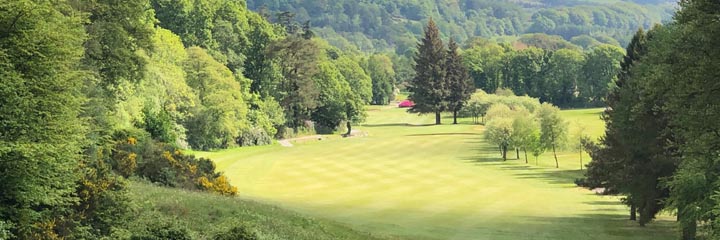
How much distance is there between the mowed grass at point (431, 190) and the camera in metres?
30.9

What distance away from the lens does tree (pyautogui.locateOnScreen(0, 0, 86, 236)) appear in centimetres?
1706

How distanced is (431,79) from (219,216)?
96.8 m

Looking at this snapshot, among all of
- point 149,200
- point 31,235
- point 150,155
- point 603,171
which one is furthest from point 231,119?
point 31,235

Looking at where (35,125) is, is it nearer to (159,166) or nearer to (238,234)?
(238,234)

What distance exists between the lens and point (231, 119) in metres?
70.4

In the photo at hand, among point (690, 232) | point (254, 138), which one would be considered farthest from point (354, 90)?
point (690, 232)

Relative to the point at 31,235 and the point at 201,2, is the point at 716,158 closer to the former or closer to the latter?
the point at 31,235

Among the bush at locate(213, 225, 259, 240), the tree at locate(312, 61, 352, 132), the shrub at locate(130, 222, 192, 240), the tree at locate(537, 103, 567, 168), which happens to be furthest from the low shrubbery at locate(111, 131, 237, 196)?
the tree at locate(312, 61, 352, 132)

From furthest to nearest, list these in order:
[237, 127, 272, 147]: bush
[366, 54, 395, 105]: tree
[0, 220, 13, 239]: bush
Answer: [366, 54, 395, 105]: tree
[237, 127, 272, 147]: bush
[0, 220, 13, 239]: bush

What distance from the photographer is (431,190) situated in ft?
154

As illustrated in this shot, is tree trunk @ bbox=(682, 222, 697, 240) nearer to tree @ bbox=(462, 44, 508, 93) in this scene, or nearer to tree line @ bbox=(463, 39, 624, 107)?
tree line @ bbox=(463, 39, 624, 107)

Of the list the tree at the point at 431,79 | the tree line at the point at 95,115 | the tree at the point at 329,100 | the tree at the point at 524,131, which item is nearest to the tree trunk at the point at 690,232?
the tree line at the point at 95,115

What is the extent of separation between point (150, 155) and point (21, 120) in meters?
12.5

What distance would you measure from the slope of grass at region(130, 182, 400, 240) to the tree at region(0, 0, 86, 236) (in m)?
2.08
